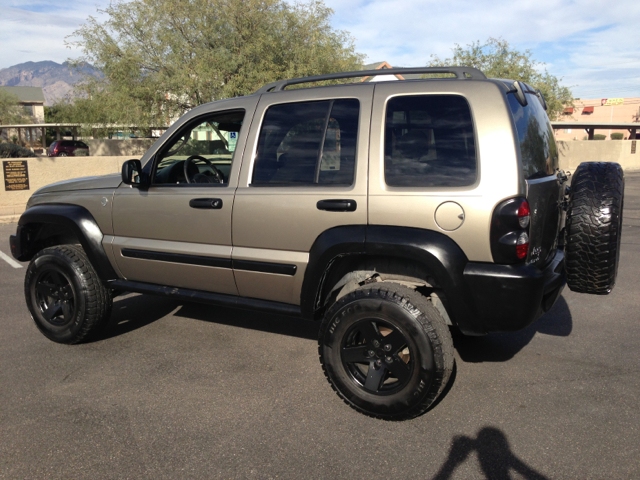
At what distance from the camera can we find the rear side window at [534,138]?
2955mm

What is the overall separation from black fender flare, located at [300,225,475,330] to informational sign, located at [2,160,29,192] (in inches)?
464

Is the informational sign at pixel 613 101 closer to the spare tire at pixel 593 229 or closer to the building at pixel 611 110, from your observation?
the building at pixel 611 110

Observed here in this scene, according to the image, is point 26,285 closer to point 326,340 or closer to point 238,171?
point 238,171

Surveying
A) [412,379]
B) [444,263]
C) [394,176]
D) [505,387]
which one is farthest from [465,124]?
[505,387]

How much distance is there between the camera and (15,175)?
12.5 metres

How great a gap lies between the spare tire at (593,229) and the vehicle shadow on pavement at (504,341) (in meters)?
0.95

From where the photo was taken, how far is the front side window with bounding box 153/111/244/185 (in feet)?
12.9

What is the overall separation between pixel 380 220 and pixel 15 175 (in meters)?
12.3

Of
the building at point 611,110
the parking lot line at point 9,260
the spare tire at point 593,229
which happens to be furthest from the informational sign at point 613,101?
the spare tire at point 593,229

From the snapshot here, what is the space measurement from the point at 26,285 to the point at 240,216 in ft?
7.27

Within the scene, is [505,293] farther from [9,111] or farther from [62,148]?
[9,111]

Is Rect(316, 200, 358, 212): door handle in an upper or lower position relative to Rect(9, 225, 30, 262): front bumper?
upper

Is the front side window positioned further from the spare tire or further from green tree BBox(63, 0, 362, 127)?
green tree BBox(63, 0, 362, 127)

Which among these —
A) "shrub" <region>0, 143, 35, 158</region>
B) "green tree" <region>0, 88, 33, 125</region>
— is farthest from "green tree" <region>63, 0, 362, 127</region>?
"green tree" <region>0, 88, 33, 125</region>
